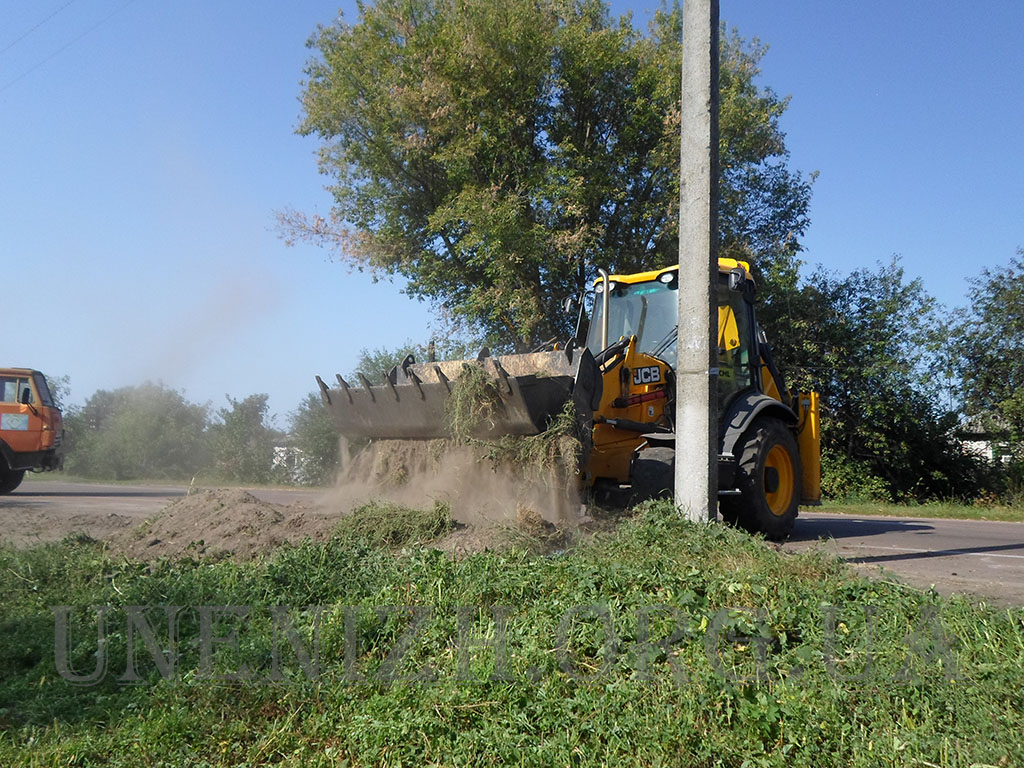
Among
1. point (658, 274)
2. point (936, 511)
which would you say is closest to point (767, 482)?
point (658, 274)

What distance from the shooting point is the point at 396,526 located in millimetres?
6996

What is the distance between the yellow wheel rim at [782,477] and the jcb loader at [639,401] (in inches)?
0.5

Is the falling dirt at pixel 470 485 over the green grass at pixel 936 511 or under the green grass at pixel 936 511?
over

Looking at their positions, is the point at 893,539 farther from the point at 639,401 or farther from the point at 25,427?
the point at 25,427

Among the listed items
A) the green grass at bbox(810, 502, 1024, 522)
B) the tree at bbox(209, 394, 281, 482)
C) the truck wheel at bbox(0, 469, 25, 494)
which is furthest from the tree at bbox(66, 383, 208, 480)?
the green grass at bbox(810, 502, 1024, 522)

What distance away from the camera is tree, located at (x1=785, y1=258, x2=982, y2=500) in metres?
19.4

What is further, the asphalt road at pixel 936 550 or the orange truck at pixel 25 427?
the orange truck at pixel 25 427

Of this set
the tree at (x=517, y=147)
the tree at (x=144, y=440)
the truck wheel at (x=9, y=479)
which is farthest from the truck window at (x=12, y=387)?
the tree at (x=144, y=440)

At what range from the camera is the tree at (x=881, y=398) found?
19.4 metres

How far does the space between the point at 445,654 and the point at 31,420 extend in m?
14.6

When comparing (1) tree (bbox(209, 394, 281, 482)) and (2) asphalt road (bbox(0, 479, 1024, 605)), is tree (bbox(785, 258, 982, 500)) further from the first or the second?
(1) tree (bbox(209, 394, 281, 482))

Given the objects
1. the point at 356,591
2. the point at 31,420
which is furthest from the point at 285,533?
the point at 31,420

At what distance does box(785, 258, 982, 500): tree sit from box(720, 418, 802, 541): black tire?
10533mm

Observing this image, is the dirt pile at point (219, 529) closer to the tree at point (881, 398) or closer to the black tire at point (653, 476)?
the black tire at point (653, 476)
